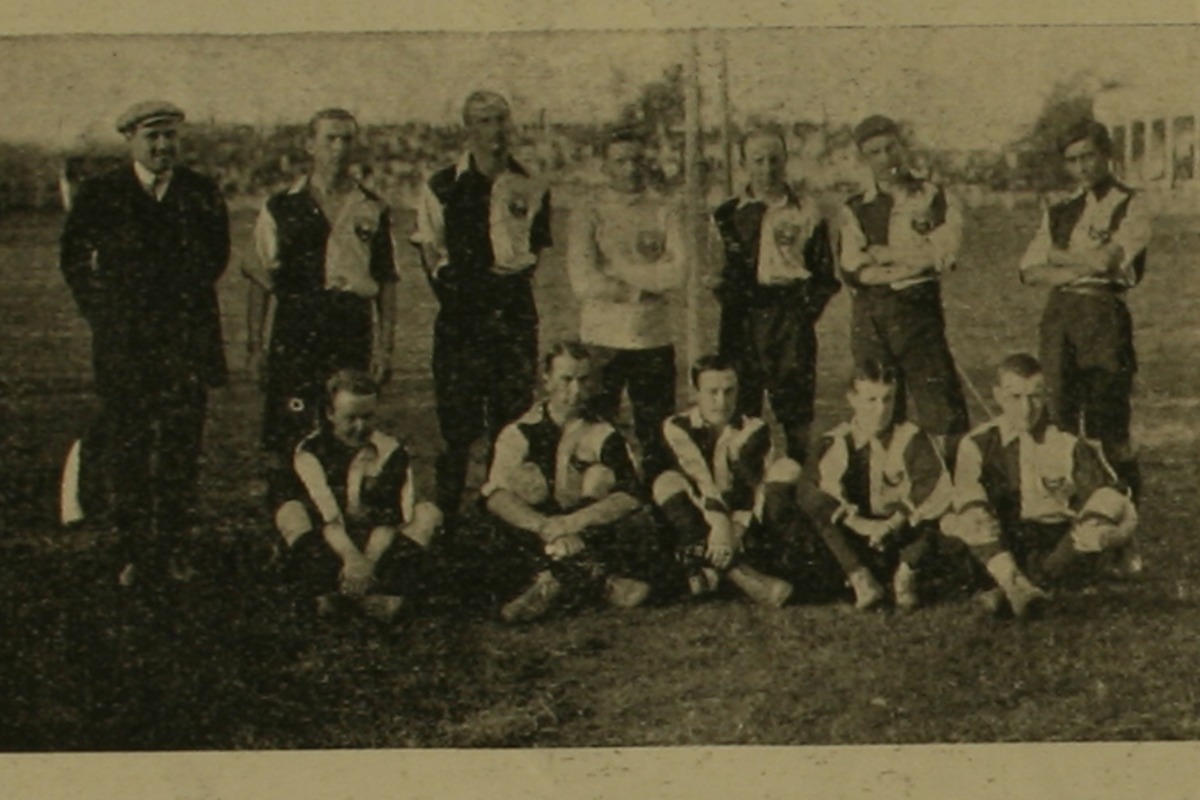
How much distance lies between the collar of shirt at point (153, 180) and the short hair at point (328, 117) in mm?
355

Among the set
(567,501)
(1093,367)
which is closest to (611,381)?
(567,501)

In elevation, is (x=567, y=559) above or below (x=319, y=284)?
below

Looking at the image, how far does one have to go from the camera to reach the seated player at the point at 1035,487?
3812 millimetres

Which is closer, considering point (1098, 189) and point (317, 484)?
point (317, 484)

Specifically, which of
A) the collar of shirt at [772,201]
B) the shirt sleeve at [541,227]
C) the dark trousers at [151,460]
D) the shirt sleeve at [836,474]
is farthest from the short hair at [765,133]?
the dark trousers at [151,460]

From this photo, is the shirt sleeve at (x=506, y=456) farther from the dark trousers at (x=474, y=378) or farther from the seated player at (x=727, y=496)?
the seated player at (x=727, y=496)

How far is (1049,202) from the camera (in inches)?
152

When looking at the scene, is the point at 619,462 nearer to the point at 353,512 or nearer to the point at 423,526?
the point at 423,526

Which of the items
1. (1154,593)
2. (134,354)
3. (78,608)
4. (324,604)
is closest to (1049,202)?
(1154,593)

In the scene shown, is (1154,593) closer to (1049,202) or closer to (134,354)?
(1049,202)

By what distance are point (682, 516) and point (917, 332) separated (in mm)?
740

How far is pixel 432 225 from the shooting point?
150 inches

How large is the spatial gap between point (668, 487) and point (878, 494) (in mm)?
517

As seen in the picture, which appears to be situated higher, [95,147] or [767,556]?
[95,147]
